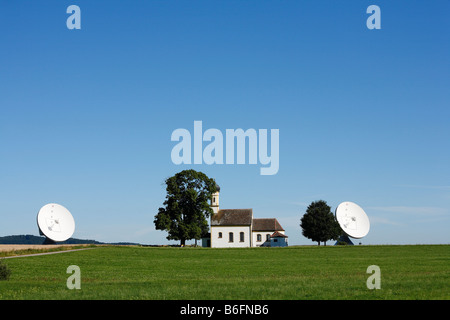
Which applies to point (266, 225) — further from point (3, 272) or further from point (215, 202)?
point (3, 272)

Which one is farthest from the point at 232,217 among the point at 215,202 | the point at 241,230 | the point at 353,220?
the point at 353,220

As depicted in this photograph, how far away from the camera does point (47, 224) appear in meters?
72.2

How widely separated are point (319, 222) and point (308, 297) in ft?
315

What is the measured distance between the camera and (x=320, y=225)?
112 meters

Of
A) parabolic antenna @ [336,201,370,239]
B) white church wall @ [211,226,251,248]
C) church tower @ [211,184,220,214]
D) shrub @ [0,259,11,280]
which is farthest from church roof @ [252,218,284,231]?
shrub @ [0,259,11,280]

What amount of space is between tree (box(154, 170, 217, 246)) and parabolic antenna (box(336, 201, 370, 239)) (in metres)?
28.8

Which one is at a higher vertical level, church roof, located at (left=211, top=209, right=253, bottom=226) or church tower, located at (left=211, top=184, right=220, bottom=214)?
church tower, located at (left=211, top=184, right=220, bottom=214)

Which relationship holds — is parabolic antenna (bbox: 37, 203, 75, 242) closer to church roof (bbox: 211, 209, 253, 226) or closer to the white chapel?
the white chapel

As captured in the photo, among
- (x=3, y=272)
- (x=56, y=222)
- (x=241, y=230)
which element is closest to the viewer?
(x=3, y=272)

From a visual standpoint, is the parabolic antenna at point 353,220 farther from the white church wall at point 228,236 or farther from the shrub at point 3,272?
the shrub at point 3,272

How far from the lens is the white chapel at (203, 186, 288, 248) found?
108m

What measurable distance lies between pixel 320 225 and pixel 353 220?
3274cm

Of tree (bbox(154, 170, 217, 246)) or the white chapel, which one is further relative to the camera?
the white chapel
